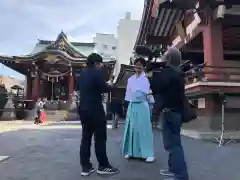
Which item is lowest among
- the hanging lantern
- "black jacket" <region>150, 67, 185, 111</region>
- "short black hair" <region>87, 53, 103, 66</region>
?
"black jacket" <region>150, 67, 185, 111</region>

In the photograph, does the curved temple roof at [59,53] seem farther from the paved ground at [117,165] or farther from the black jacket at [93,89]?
the black jacket at [93,89]

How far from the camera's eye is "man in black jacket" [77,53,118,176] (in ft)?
15.4

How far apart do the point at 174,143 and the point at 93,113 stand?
4.25 feet

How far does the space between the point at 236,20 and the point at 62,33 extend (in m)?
23.1

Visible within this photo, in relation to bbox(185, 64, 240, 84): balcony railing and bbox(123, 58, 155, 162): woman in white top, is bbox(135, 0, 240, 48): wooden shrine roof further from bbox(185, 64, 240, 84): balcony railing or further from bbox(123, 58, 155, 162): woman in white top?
bbox(123, 58, 155, 162): woman in white top

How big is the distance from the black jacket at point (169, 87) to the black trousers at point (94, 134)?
1029mm

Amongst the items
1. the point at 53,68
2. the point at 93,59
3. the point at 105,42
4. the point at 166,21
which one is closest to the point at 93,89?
the point at 93,59

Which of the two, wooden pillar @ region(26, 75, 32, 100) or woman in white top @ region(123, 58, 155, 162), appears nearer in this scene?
woman in white top @ region(123, 58, 155, 162)

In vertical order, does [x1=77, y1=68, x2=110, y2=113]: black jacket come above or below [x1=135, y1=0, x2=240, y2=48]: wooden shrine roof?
below

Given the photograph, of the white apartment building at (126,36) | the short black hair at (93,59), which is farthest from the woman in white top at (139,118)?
the white apartment building at (126,36)

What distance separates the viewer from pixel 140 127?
578cm

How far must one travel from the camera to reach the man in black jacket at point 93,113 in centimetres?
470

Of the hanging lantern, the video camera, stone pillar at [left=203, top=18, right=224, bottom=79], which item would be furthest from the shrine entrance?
the video camera

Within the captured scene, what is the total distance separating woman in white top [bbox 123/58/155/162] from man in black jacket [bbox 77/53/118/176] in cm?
104
